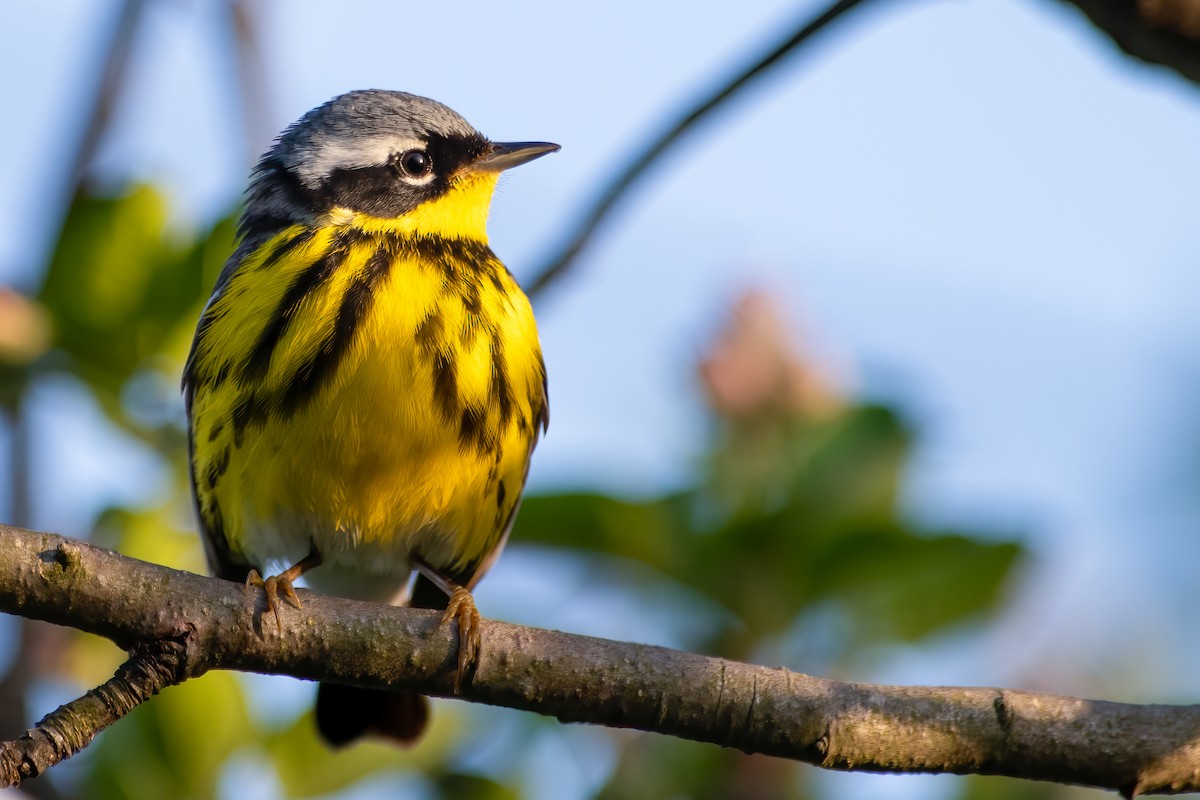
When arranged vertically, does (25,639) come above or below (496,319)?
below

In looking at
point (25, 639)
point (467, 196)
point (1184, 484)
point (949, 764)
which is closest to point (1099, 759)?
point (949, 764)

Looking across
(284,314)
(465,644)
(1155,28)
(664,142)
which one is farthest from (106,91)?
(1155,28)

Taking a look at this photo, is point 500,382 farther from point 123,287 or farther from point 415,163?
point 123,287

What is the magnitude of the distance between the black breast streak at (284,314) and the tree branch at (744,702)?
1.19 m

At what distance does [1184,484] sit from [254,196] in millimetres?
8193

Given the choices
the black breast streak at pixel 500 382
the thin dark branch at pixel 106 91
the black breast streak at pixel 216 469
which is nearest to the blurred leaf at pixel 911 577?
the black breast streak at pixel 500 382

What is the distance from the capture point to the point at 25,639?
455 cm

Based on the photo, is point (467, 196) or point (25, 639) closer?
point (25, 639)

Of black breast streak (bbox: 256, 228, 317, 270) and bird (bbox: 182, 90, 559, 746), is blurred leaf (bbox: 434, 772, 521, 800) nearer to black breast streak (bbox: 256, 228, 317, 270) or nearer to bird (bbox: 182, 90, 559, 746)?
bird (bbox: 182, 90, 559, 746)

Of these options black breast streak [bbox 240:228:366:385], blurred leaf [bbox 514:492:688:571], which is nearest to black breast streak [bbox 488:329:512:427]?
blurred leaf [bbox 514:492:688:571]

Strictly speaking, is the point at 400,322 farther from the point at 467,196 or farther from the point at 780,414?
the point at 780,414

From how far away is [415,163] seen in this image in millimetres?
4984

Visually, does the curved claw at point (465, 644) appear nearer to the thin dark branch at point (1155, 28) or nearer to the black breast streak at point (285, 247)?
the black breast streak at point (285, 247)

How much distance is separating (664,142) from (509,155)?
1.26 m
